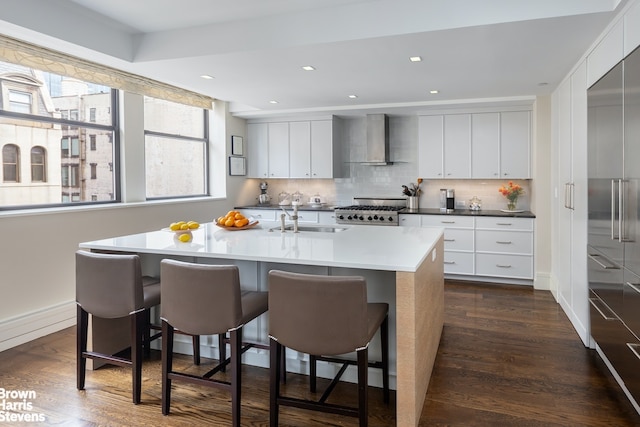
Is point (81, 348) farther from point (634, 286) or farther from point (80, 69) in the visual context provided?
point (634, 286)

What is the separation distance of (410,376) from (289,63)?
8.97 feet

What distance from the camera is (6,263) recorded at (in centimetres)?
357

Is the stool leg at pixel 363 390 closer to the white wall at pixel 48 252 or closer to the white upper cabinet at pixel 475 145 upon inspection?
the white wall at pixel 48 252

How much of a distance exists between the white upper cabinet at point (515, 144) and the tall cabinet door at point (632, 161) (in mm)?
Answer: 3269

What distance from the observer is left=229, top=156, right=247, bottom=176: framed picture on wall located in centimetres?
650

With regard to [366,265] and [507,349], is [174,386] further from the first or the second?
[507,349]

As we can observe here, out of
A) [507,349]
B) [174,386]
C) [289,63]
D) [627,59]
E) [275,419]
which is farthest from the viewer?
[289,63]

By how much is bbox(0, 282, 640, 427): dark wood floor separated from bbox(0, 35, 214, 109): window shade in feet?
7.53

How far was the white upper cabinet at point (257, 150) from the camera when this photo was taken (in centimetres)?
682

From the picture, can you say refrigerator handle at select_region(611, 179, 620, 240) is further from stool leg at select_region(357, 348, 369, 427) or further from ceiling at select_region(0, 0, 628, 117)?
stool leg at select_region(357, 348, 369, 427)

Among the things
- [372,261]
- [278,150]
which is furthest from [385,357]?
[278,150]

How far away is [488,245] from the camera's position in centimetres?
556

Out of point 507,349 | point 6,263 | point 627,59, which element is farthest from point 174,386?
point 627,59

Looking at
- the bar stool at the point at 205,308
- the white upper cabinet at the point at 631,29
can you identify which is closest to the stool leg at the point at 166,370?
the bar stool at the point at 205,308
